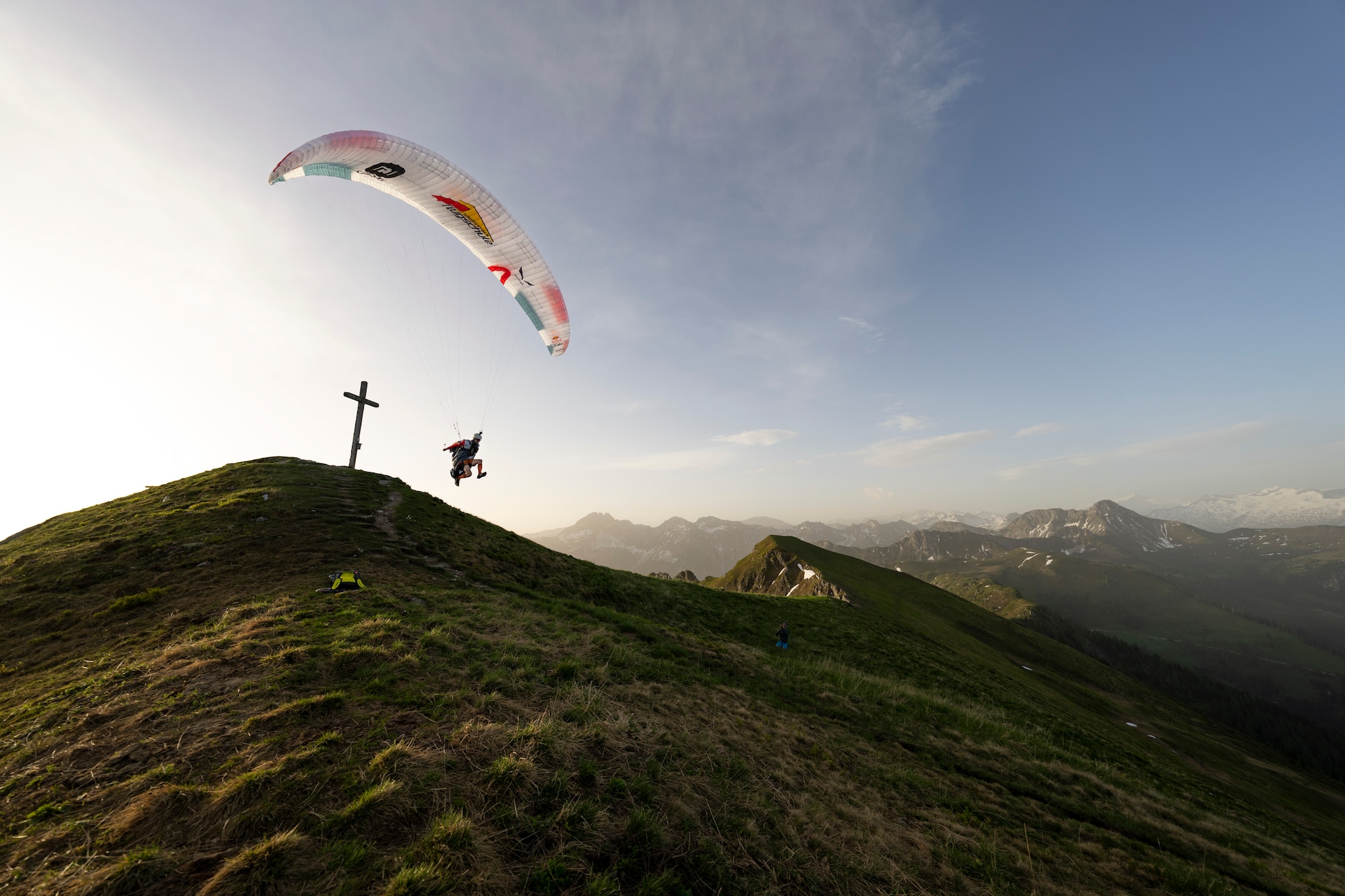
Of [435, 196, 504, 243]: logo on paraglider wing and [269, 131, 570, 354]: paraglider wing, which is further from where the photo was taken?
[435, 196, 504, 243]: logo on paraglider wing

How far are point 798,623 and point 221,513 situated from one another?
30.6m

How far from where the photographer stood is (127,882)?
413 cm

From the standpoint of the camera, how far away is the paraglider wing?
61.2 ft

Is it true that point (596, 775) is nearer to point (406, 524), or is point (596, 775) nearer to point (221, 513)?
point (406, 524)

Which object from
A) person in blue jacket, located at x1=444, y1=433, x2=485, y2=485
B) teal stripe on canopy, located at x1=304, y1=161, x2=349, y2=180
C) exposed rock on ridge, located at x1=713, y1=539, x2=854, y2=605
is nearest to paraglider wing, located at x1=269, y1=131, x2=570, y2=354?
teal stripe on canopy, located at x1=304, y1=161, x2=349, y2=180

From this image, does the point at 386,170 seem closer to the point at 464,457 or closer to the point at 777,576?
the point at 464,457

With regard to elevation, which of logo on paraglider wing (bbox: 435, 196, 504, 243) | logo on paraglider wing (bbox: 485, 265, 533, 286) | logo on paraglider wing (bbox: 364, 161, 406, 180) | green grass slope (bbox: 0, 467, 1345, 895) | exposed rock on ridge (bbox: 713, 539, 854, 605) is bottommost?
exposed rock on ridge (bbox: 713, 539, 854, 605)

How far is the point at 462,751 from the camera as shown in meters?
6.51

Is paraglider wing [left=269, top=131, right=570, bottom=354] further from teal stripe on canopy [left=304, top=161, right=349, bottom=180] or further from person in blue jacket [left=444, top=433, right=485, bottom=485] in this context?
person in blue jacket [left=444, top=433, right=485, bottom=485]

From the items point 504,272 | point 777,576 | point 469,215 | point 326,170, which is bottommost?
point 777,576

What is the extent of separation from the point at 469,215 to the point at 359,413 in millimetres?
14079

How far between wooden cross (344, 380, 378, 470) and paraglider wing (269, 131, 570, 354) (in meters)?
11.1

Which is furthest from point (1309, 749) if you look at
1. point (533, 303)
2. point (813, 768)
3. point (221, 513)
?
point (221, 513)

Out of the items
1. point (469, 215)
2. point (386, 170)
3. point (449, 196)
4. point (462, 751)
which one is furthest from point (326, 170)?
point (462, 751)
